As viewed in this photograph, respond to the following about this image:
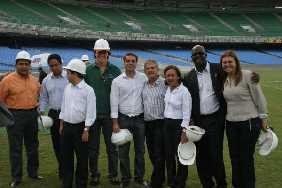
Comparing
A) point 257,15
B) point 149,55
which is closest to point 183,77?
point 149,55

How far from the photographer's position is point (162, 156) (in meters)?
6.89

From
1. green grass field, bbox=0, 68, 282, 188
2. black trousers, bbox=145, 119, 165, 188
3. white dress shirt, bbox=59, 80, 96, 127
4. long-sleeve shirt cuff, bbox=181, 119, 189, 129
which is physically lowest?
green grass field, bbox=0, 68, 282, 188

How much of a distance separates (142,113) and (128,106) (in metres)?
0.25

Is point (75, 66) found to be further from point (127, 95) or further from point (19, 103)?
point (19, 103)

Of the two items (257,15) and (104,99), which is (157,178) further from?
(257,15)

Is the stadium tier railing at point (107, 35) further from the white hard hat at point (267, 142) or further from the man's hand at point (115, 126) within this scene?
the white hard hat at point (267, 142)

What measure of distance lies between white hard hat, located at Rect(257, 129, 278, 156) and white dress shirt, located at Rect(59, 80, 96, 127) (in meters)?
2.42

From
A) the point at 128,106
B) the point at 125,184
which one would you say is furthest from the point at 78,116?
the point at 125,184

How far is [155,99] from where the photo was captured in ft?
22.7

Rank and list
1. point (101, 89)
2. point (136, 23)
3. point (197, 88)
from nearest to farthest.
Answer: point (197, 88) → point (101, 89) → point (136, 23)

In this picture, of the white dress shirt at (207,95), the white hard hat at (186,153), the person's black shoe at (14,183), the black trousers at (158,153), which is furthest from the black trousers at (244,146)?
the person's black shoe at (14,183)

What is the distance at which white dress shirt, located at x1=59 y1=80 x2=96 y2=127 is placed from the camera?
21.5ft

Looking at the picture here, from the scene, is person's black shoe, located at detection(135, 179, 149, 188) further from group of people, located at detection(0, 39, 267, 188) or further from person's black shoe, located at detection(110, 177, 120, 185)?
A: person's black shoe, located at detection(110, 177, 120, 185)

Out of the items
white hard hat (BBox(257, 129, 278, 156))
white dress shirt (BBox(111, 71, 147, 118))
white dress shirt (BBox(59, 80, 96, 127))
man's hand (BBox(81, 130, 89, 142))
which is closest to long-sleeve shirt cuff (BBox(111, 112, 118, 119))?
white dress shirt (BBox(111, 71, 147, 118))
